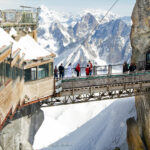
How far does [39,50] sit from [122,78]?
9032mm

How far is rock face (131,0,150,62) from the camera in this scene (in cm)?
3003

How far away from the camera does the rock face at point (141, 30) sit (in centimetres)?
3003

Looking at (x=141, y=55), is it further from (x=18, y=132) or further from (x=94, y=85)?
(x=18, y=132)

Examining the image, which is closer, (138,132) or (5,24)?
(5,24)

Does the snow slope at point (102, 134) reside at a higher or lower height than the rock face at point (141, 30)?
lower

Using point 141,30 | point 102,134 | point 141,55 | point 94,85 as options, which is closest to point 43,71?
point 94,85

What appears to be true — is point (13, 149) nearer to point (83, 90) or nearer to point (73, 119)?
point (83, 90)

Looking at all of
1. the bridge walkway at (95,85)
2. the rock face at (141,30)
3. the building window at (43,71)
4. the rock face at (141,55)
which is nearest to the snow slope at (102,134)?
the rock face at (141,55)

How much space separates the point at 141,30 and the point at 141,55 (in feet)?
11.4

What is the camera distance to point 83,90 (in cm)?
2039

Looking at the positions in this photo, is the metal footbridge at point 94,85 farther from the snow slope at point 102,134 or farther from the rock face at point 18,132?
the snow slope at point 102,134

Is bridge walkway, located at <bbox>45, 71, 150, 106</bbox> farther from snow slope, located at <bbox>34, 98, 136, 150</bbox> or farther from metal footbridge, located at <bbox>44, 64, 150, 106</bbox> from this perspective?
snow slope, located at <bbox>34, 98, 136, 150</bbox>

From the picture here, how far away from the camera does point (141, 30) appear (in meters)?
30.6

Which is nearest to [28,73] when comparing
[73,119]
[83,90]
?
[83,90]
